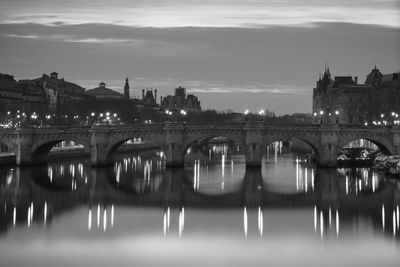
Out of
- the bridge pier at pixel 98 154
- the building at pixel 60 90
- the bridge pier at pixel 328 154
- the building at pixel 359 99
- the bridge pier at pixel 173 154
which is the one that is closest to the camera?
the bridge pier at pixel 328 154

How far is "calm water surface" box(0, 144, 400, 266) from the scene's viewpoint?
98.8 ft

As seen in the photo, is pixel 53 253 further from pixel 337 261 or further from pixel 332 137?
pixel 332 137

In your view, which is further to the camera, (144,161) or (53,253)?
(144,161)

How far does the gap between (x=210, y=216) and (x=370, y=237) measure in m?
10.3

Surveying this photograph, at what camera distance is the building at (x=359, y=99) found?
96375 mm

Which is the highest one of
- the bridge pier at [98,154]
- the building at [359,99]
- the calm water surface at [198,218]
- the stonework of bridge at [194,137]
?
the building at [359,99]

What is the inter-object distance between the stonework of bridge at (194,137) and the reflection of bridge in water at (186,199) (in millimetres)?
9435

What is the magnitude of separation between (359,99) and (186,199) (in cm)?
8369

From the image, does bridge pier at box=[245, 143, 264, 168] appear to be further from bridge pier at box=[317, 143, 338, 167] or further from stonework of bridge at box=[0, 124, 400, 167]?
bridge pier at box=[317, 143, 338, 167]

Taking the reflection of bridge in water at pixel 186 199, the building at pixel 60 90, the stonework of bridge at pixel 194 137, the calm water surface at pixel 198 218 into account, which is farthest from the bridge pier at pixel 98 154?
the building at pixel 60 90

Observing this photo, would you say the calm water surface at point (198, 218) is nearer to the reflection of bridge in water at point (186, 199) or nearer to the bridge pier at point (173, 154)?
the reflection of bridge in water at point (186, 199)

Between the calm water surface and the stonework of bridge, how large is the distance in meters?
4.29

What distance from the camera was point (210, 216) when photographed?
3988 cm

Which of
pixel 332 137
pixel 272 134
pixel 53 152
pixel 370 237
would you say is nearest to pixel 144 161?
pixel 53 152
